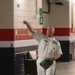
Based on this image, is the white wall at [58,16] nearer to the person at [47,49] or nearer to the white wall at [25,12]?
the white wall at [25,12]

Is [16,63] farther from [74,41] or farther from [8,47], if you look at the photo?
[74,41]

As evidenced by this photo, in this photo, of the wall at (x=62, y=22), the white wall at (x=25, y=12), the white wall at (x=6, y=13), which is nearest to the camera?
the white wall at (x=6, y=13)

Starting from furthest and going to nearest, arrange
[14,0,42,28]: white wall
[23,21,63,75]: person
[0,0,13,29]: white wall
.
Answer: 1. [14,0,42,28]: white wall
2. [0,0,13,29]: white wall
3. [23,21,63,75]: person

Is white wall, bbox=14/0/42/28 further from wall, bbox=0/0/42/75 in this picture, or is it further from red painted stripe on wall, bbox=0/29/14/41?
red painted stripe on wall, bbox=0/29/14/41

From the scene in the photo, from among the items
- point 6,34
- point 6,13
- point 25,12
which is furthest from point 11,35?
point 25,12

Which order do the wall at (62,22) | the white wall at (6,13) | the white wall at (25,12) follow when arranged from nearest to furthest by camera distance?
1. the white wall at (6,13)
2. the white wall at (25,12)
3. the wall at (62,22)

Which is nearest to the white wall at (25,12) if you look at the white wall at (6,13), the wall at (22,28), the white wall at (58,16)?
the wall at (22,28)

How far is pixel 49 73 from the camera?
8.23 m

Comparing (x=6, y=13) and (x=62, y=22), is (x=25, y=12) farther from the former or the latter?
(x=62, y=22)

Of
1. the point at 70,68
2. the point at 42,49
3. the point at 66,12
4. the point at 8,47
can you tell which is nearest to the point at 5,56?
the point at 8,47

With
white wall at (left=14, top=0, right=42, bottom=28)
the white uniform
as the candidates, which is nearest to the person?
the white uniform

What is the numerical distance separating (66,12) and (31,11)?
5.25 meters

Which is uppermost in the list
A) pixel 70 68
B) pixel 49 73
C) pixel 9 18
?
pixel 9 18

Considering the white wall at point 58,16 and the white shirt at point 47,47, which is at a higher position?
the white wall at point 58,16
